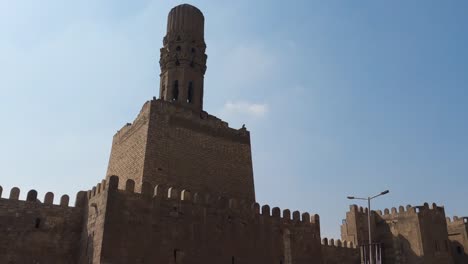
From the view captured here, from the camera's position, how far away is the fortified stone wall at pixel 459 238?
107 ft

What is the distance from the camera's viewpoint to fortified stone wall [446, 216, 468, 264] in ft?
107

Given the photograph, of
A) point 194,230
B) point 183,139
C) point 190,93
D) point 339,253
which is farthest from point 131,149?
point 339,253

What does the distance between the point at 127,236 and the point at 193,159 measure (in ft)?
23.1

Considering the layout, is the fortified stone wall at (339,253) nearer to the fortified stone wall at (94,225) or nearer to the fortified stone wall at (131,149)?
the fortified stone wall at (131,149)

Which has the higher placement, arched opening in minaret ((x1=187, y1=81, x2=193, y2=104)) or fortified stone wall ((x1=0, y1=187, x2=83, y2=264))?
arched opening in minaret ((x1=187, y1=81, x2=193, y2=104))

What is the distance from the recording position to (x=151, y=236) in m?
16.3

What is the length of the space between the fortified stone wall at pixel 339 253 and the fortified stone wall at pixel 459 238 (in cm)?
1063

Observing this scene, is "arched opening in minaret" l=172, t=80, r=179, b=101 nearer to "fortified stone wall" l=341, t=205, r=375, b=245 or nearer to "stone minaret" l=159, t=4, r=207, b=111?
"stone minaret" l=159, t=4, r=207, b=111

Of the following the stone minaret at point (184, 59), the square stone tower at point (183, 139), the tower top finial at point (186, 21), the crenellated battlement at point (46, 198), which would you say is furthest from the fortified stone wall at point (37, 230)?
the tower top finial at point (186, 21)

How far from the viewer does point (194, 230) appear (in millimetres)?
17344

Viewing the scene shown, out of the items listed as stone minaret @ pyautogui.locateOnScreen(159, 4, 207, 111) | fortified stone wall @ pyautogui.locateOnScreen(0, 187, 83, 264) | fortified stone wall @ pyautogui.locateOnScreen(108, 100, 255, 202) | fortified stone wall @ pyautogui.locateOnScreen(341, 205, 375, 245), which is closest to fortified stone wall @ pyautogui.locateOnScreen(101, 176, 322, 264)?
fortified stone wall @ pyautogui.locateOnScreen(108, 100, 255, 202)

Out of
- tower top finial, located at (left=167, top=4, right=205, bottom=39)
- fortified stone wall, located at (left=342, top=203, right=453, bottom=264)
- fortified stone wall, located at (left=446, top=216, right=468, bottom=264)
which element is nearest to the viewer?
tower top finial, located at (left=167, top=4, right=205, bottom=39)

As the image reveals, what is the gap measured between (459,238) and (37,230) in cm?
2934

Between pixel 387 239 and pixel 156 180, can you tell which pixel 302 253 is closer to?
pixel 156 180
